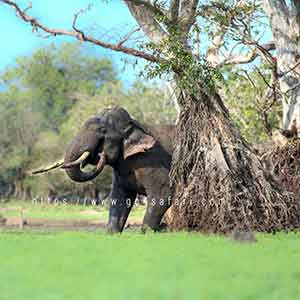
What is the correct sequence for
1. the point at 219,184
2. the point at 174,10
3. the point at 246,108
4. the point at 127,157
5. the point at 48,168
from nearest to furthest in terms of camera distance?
1. the point at 219,184
2. the point at 48,168
3. the point at 127,157
4. the point at 174,10
5. the point at 246,108

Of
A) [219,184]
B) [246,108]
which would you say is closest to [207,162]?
[219,184]

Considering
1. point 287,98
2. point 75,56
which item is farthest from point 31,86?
point 287,98

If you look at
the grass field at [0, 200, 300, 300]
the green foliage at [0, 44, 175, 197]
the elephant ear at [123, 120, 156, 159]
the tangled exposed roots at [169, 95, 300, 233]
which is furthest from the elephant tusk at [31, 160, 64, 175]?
the green foliage at [0, 44, 175, 197]

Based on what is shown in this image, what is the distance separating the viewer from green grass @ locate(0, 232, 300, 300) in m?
5.02

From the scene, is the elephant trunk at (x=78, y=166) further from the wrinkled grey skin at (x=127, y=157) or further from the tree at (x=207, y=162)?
the tree at (x=207, y=162)

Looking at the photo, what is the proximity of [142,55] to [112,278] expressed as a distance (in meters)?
7.46

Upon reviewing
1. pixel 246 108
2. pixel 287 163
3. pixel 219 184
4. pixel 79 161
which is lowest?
pixel 219 184

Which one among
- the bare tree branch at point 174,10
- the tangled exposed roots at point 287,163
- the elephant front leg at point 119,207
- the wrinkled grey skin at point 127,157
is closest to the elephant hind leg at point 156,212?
the wrinkled grey skin at point 127,157

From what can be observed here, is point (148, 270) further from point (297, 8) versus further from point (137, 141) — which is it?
point (297, 8)

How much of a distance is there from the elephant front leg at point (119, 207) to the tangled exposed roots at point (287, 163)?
2754mm

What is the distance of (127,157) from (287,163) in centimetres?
349

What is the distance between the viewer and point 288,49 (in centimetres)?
1570

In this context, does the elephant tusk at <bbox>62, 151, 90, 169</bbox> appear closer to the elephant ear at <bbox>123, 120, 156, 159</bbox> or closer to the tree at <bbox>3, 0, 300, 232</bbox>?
the elephant ear at <bbox>123, 120, 156, 159</bbox>

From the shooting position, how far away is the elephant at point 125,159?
13.1m
